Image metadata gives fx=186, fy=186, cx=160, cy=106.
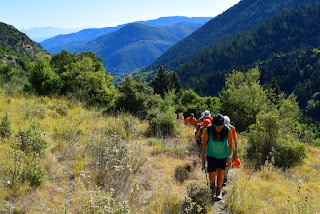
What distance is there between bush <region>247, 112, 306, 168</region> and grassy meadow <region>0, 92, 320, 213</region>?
0.65 m

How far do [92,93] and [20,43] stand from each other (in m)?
81.8

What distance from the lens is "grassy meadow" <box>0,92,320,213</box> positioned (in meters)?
2.85

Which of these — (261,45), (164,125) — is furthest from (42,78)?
(261,45)

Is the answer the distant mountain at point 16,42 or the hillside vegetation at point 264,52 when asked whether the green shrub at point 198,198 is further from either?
the hillside vegetation at point 264,52

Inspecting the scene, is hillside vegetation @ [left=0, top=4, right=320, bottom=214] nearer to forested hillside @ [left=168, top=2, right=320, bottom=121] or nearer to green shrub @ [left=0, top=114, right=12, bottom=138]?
green shrub @ [left=0, top=114, right=12, bottom=138]

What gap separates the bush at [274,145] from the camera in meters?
6.58

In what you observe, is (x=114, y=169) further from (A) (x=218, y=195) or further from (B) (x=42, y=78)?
(B) (x=42, y=78)

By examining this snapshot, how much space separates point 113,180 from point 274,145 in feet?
19.8

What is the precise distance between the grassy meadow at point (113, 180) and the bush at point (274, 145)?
647 mm

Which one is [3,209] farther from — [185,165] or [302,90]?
[302,90]

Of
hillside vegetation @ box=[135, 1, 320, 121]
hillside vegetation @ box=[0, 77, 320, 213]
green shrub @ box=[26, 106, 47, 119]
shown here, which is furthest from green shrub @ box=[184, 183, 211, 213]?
hillside vegetation @ box=[135, 1, 320, 121]

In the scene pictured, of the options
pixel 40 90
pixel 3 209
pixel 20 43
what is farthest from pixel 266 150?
pixel 20 43

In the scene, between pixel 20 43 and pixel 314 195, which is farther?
pixel 20 43

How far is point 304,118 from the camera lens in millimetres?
63562
